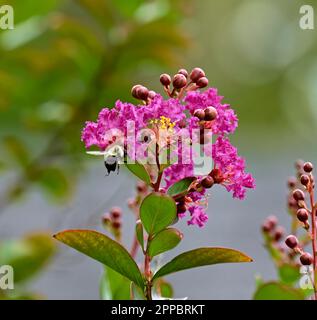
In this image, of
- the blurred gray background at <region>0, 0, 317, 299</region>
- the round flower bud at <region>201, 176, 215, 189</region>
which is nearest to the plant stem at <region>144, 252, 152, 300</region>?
the round flower bud at <region>201, 176, 215, 189</region>

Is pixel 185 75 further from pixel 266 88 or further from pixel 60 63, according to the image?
pixel 266 88

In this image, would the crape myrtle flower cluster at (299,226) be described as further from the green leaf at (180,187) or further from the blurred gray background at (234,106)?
the blurred gray background at (234,106)

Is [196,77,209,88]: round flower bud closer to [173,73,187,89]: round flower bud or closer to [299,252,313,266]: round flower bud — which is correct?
[173,73,187,89]: round flower bud

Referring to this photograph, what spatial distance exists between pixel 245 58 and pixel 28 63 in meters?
8.78

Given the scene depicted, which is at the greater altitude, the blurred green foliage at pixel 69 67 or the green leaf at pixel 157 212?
the blurred green foliage at pixel 69 67

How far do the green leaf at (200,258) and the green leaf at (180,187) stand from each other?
70 millimetres

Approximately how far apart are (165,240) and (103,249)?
73mm

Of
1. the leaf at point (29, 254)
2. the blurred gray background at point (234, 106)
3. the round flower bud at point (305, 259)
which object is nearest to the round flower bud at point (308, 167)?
the round flower bud at point (305, 259)

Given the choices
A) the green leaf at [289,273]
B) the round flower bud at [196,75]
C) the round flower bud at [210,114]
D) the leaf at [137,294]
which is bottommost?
the leaf at [137,294]

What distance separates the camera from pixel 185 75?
3.05 feet

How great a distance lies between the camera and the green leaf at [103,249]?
851mm

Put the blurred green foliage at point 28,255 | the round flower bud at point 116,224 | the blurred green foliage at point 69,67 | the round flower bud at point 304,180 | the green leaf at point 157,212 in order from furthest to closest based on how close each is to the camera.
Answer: the blurred green foliage at point 69,67 < the blurred green foliage at point 28,255 < the round flower bud at point 116,224 < the round flower bud at point 304,180 < the green leaf at point 157,212

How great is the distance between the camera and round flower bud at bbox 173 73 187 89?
35.1 inches
